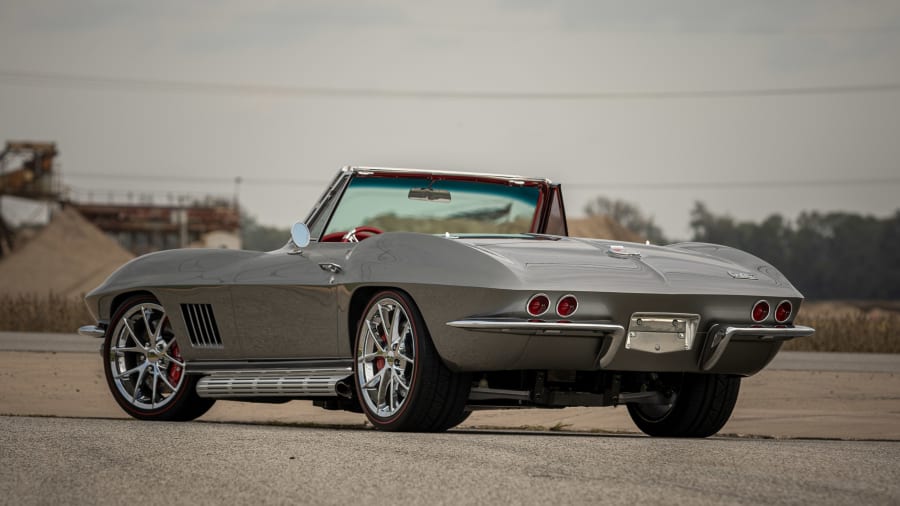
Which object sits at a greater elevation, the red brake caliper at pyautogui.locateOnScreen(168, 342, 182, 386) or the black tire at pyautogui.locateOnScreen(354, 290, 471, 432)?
the black tire at pyautogui.locateOnScreen(354, 290, 471, 432)

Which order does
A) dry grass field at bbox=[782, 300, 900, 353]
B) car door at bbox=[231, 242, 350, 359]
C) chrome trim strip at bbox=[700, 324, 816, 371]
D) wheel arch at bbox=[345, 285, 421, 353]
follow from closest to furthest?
chrome trim strip at bbox=[700, 324, 816, 371] < wheel arch at bbox=[345, 285, 421, 353] < car door at bbox=[231, 242, 350, 359] < dry grass field at bbox=[782, 300, 900, 353]

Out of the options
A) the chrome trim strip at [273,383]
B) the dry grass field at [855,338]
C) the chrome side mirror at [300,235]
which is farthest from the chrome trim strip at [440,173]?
the dry grass field at [855,338]

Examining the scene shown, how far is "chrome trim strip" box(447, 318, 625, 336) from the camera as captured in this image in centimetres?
704

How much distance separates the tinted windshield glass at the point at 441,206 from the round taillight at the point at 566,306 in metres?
1.94

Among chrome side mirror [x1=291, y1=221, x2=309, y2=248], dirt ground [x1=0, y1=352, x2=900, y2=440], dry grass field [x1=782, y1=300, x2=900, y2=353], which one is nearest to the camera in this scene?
chrome side mirror [x1=291, y1=221, x2=309, y2=248]

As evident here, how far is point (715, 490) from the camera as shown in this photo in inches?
212

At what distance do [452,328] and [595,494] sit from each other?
210 cm

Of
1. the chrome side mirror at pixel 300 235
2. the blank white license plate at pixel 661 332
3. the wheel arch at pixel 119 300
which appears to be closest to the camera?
the blank white license plate at pixel 661 332

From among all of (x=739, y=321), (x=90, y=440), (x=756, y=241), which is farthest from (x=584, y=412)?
(x=756, y=241)

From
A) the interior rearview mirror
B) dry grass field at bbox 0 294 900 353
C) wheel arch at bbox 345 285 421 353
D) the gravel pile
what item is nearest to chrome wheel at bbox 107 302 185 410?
wheel arch at bbox 345 285 421 353

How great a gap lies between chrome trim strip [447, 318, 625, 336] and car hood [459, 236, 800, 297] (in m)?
0.20

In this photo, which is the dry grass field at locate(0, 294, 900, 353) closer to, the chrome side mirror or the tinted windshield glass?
the tinted windshield glass

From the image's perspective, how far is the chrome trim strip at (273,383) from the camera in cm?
809

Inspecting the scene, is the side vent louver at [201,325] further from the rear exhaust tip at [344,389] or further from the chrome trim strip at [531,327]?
the chrome trim strip at [531,327]
